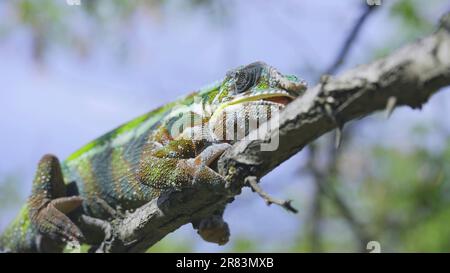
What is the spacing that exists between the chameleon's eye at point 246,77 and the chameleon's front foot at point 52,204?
1710 mm

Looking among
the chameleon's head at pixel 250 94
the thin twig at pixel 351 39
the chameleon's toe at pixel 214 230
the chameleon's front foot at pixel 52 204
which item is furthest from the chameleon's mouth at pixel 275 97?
the thin twig at pixel 351 39

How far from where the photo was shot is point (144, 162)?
13.9 ft

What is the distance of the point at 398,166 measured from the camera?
10133 millimetres

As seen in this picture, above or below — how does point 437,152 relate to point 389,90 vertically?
above

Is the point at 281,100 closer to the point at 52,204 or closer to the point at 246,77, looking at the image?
the point at 246,77

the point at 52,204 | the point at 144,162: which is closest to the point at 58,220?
the point at 52,204

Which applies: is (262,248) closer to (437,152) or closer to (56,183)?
(437,152)

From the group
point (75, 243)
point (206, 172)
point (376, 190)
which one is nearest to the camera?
point (206, 172)

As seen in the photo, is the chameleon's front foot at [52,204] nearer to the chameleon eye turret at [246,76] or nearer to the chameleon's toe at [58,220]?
the chameleon's toe at [58,220]

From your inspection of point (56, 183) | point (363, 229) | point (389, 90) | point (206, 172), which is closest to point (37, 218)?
point (56, 183)

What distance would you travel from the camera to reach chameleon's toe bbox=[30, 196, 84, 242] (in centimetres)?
498

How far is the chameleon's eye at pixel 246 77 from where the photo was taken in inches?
156

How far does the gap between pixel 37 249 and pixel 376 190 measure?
230 inches

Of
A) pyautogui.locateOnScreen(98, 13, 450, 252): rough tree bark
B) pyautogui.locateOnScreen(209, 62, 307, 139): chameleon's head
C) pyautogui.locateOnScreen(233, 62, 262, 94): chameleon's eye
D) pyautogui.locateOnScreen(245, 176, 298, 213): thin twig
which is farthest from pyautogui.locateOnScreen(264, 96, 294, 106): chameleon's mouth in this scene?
pyautogui.locateOnScreen(245, 176, 298, 213): thin twig
